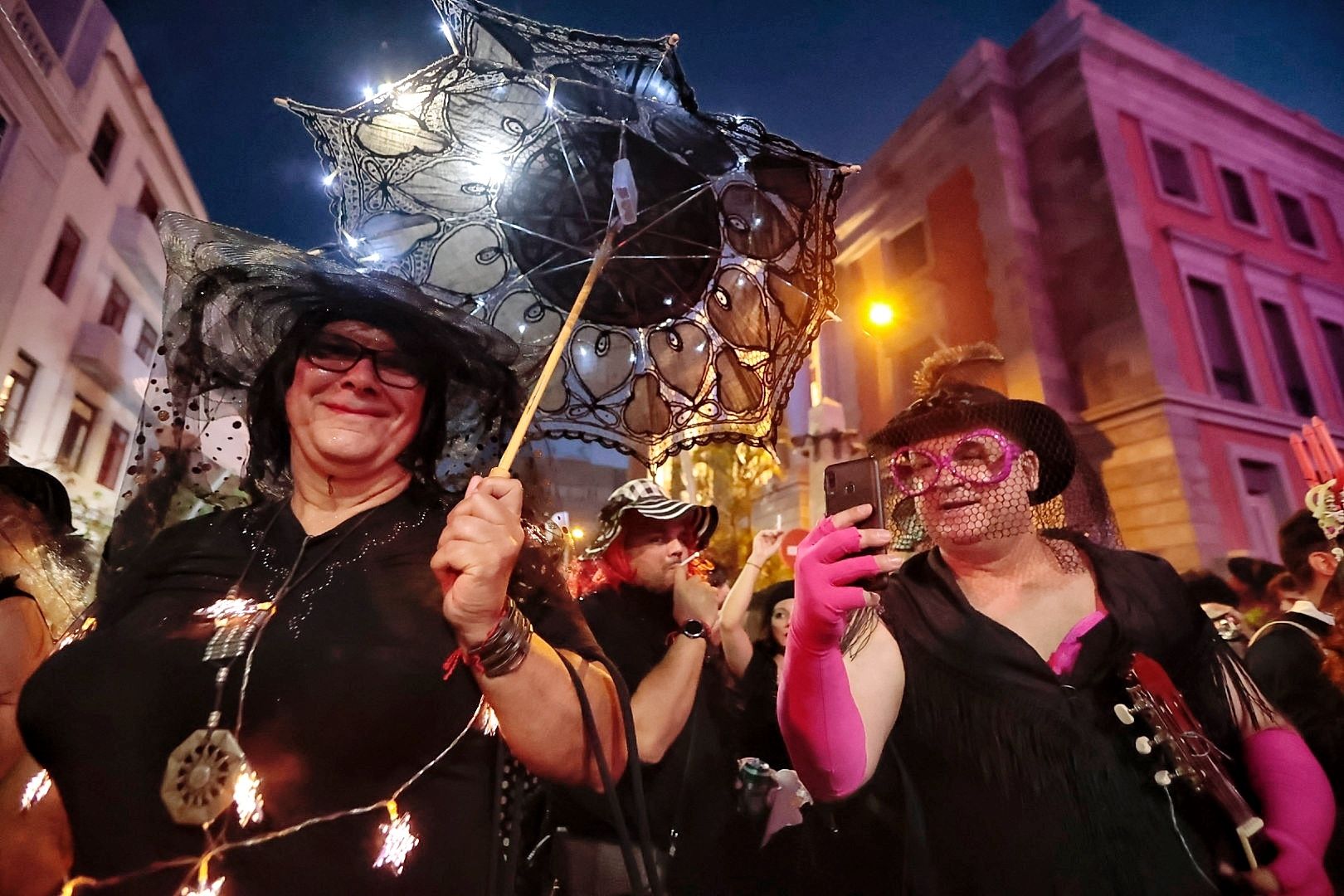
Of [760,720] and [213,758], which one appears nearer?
[213,758]

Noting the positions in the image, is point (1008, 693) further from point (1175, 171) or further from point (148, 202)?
point (148, 202)

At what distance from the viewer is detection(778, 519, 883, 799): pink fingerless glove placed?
1.42 metres

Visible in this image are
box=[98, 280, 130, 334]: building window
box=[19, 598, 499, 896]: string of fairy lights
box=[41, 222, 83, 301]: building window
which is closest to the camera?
box=[19, 598, 499, 896]: string of fairy lights

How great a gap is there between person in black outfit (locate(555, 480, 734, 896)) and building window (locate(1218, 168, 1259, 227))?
14.8m

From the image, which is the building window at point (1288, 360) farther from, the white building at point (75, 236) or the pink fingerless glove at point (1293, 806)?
the white building at point (75, 236)

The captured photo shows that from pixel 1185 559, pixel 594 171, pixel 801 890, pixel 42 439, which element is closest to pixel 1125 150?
pixel 1185 559

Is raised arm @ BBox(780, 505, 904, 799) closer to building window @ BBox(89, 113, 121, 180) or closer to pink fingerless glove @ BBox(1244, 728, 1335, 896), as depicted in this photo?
pink fingerless glove @ BBox(1244, 728, 1335, 896)

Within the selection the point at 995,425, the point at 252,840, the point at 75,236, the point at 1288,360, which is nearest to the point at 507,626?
the point at 252,840

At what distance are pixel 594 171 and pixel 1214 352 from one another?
1289 centimetres

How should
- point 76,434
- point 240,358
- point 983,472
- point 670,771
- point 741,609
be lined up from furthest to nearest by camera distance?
point 76,434 → point 741,609 → point 670,771 → point 983,472 → point 240,358

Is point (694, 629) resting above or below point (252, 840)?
above

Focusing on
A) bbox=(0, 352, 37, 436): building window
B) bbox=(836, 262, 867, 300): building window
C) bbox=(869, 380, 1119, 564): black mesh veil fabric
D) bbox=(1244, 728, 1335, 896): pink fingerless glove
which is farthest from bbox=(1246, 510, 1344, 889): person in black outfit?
bbox=(0, 352, 37, 436): building window

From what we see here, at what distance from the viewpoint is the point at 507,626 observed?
1151 mm

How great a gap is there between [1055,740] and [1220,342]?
43.3 ft
